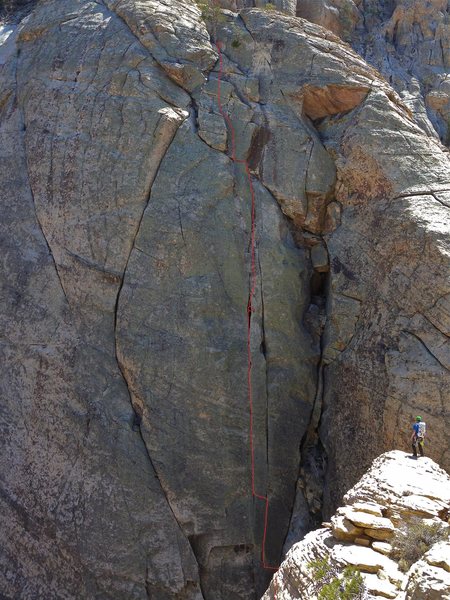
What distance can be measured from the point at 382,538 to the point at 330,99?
1212 cm

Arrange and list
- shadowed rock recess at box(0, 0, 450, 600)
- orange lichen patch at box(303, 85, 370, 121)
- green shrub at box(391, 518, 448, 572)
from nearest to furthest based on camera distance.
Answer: green shrub at box(391, 518, 448, 572)
shadowed rock recess at box(0, 0, 450, 600)
orange lichen patch at box(303, 85, 370, 121)

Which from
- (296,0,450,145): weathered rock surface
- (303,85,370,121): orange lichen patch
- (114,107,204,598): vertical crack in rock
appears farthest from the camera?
(296,0,450,145): weathered rock surface

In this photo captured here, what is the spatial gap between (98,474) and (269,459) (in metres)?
3.73

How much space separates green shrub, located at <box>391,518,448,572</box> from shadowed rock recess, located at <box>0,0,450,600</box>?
530 cm

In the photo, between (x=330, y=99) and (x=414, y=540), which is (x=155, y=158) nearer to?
(x=330, y=99)

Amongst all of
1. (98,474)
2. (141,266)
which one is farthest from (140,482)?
(141,266)

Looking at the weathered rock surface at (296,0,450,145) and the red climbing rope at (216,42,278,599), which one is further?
the weathered rock surface at (296,0,450,145)

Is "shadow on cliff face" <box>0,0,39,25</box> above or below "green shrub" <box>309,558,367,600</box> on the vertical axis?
above

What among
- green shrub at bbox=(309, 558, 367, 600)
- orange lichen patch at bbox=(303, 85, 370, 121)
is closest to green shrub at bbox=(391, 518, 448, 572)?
green shrub at bbox=(309, 558, 367, 600)

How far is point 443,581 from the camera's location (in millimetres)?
6598

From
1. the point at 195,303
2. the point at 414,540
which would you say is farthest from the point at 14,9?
the point at 414,540

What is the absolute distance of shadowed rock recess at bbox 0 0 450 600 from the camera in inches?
570

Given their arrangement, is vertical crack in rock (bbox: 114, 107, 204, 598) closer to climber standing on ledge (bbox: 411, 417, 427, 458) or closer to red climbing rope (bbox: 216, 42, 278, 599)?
red climbing rope (bbox: 216, 42, 278, 599)

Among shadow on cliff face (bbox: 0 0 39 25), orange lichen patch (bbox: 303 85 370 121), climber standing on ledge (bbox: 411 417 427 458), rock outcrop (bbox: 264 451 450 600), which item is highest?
shadow on cliff face (bbox: 0 0 39 25)
